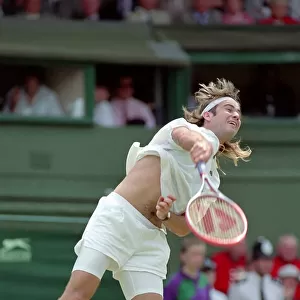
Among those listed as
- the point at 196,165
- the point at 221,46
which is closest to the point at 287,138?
the point at 221,46

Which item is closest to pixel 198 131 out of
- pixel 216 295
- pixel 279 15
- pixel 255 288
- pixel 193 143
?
pixel 193 143

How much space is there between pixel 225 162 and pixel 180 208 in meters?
4.93

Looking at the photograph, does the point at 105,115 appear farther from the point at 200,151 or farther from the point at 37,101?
the point at 200,151

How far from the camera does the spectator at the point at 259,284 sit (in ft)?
34.2

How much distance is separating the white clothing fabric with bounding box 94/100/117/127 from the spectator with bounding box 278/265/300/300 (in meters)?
2.33

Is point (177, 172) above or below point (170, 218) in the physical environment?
above

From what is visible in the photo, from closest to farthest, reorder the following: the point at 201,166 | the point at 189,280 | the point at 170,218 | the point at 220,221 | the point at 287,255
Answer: the point at 201,166
the point at 220,221
the point at 170,218
the point at 189,280
the point at 287,255

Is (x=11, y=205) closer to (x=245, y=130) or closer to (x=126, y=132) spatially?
(x=126, y=132)

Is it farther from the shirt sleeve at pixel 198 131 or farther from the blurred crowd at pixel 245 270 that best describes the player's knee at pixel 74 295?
the blurred crowd at pixel 245 270

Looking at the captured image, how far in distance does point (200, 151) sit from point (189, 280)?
4019 mm

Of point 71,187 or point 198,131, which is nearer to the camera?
point 198,131

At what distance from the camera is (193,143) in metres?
5.95

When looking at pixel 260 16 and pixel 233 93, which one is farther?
pixel 260 16

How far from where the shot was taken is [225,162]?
11.3 metres
